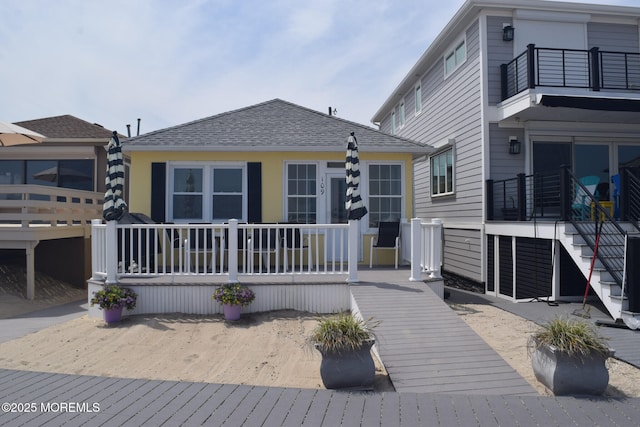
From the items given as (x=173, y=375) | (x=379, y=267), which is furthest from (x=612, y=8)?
(x=173, y=375)

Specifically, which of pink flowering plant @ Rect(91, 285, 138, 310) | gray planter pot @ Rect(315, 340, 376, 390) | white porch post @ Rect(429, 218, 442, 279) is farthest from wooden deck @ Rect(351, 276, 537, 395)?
pink flowering plant @ Rect(91, 285, 138, 310)

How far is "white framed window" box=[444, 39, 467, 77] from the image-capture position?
A: 11.1 meters

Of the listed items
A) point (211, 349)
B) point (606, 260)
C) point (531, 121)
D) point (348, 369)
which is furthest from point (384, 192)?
point (348, 369)

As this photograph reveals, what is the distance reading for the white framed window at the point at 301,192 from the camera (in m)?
9.59

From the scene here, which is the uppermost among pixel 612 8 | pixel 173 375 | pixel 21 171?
pixel 612 8

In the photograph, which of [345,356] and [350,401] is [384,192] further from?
[350,401]

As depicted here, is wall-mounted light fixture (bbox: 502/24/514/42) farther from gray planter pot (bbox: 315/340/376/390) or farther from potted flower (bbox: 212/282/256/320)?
gray planter pot (bbox: 315/340/376/390)

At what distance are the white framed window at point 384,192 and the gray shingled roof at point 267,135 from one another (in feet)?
1.94

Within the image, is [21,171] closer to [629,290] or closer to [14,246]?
[14,246]

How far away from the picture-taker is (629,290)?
6082 millimetres

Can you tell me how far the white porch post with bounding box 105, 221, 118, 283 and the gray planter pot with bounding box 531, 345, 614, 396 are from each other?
6.45 meters

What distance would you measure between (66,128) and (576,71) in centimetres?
1537

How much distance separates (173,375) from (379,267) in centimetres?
523

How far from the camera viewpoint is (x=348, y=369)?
418 cm
